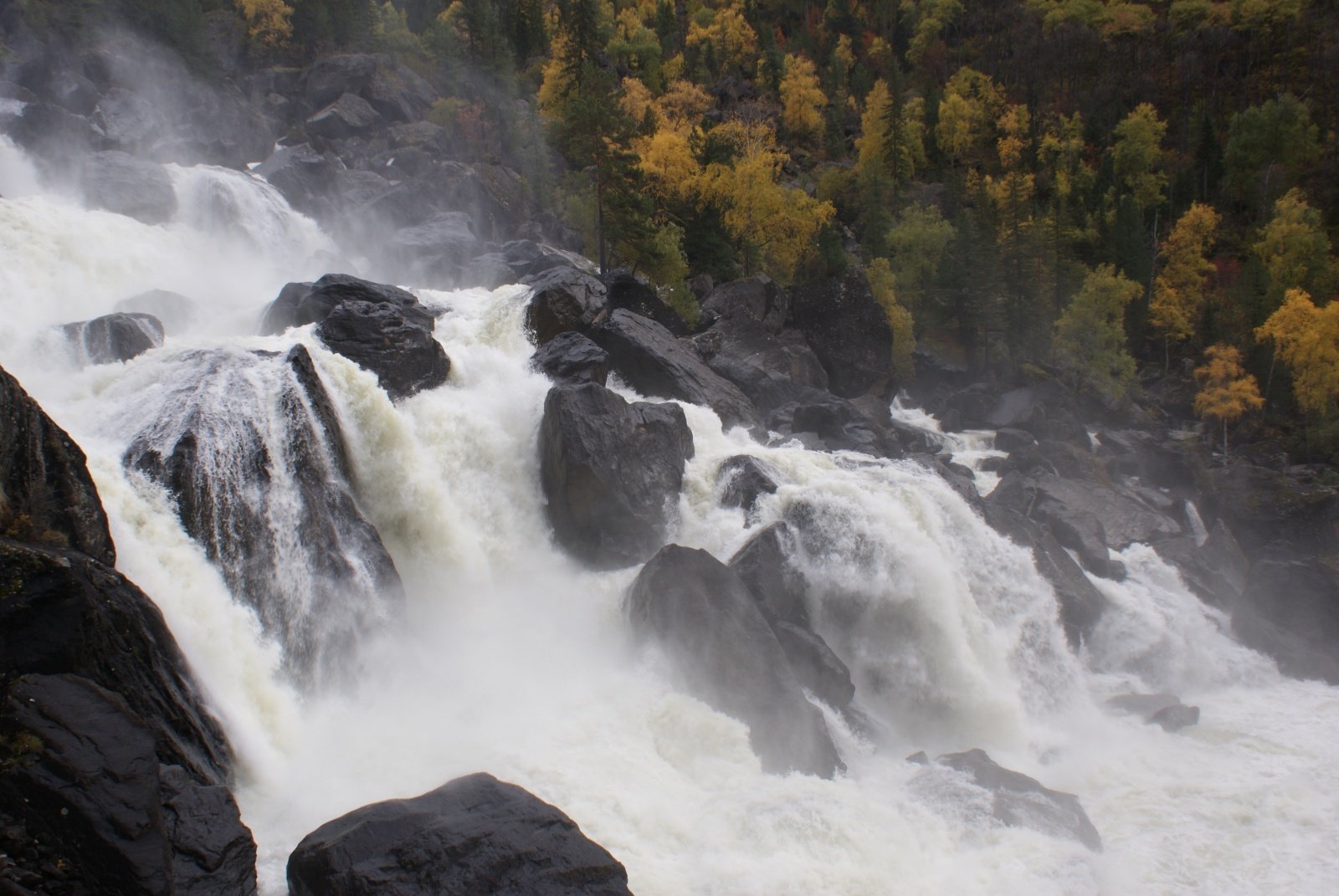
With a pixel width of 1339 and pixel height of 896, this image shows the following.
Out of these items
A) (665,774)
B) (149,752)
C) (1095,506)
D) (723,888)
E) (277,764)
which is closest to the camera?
(149,752)

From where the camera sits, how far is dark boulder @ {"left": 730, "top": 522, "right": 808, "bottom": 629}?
69.5ft

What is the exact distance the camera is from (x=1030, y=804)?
16.3 metres

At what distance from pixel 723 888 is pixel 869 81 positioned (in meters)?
90.3

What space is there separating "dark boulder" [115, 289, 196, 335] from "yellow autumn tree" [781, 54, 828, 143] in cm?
6322

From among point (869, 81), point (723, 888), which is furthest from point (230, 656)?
point (869, 81)

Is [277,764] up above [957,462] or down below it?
above

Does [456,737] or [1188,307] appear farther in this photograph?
[1188,307]

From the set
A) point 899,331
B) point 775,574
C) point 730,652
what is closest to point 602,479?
point 775,574

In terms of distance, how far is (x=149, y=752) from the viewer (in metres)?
10.1

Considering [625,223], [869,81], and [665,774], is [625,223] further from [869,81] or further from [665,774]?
[869,81]

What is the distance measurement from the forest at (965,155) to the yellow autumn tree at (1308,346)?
0.48ft

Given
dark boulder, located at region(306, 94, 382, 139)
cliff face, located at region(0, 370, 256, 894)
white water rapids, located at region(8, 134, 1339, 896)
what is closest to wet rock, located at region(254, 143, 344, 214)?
dark boulder, located at region(306, 94, 382, 139)

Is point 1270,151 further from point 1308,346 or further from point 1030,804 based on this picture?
point 1030,804

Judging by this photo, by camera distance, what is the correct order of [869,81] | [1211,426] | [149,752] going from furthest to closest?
[869,81], [1211,426], [149,752]
